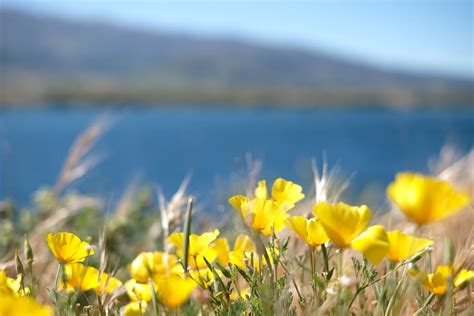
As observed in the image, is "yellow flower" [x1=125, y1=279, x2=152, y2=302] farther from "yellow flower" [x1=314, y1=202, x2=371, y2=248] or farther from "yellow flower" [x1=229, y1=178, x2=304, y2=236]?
"yellow flower" [x1=314, y1=202, x2=371, y2=248]

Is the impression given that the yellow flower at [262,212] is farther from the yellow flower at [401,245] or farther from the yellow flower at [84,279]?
the yellow flower at [84,279]

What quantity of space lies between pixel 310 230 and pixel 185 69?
138m

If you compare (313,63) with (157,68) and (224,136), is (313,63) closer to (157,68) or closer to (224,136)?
(157,68)

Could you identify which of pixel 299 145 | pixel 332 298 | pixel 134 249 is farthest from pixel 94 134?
pixel 299 145

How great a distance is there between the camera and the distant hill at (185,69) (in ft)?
308

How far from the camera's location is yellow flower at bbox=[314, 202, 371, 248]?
1.15m

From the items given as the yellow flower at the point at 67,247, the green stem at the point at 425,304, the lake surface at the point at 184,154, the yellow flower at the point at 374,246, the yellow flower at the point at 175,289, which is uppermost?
the yellow flower at the point at 374,246

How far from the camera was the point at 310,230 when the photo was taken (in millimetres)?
1264

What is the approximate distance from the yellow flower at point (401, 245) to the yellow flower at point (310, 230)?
13 cm

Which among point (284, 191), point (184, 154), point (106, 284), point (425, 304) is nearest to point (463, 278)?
point (425, 304)

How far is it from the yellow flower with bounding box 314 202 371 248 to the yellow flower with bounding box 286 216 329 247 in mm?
73

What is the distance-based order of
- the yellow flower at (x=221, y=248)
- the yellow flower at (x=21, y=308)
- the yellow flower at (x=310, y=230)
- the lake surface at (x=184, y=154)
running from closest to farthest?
the yellow flower at (x=21, y=308)
the yellow flower at (x=310, y=230)
the yellow flower at (x=221, y=248)
the lake surface at (x=184, y=154)

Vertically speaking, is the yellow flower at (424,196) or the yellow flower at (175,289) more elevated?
the yellow flower at (424,196)

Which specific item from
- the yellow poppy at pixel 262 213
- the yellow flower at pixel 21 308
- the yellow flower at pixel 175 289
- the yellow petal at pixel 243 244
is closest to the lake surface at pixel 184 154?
the yellow petal at pixel 243 244
